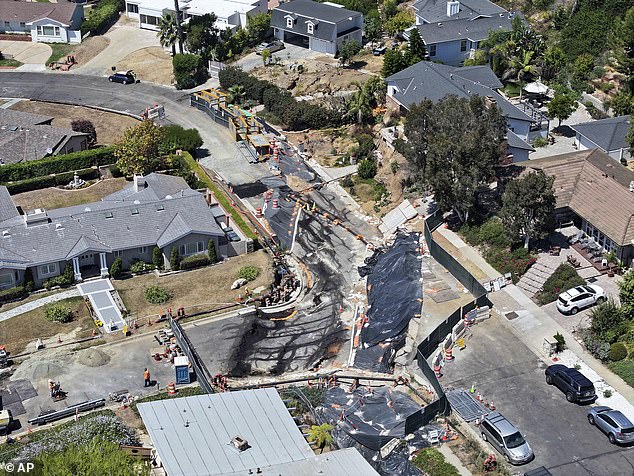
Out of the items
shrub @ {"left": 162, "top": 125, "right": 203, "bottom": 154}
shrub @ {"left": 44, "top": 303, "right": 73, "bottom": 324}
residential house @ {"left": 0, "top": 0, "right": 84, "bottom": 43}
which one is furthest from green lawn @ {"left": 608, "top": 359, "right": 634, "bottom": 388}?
residential house @ {"left": 0, "top": 0, "right": 84, "bottom": 43}

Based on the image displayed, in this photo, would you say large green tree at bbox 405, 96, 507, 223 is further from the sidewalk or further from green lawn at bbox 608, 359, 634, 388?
green lawn at bbox 608, 359, 634, 388

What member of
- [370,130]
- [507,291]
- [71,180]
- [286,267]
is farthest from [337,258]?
[71,180]

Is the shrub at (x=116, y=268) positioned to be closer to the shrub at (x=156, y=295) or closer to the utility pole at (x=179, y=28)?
the shrub at (x=156, y=295)

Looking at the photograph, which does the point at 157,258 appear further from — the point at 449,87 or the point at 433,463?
the point at 449,87

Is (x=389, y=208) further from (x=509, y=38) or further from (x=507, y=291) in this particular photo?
(x=509, y=38)

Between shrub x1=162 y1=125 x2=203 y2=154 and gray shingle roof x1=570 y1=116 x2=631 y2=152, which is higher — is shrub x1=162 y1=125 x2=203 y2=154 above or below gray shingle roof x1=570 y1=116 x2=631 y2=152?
below

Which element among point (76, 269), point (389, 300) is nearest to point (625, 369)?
point (389, 300)
